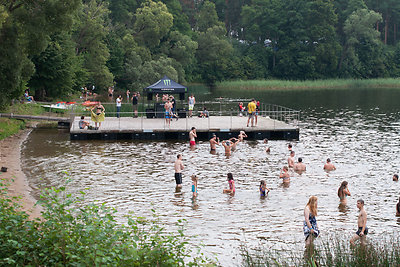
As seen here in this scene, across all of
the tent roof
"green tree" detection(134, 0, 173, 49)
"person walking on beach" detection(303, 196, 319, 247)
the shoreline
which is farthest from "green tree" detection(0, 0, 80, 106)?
"green tree" detection(134, 0, 173, 49)

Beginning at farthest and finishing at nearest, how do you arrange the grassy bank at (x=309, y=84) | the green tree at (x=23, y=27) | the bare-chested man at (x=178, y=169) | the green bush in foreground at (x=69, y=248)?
1. the grassy bank at (x=309, y=84)
2. the green tree at (x=23, y=27)
3. the bare-chested man at (x=178, y=169)
4. the green bush in foreground at (x=69, y=248)

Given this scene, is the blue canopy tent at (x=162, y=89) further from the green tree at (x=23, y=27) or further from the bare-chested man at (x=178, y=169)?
the bare-chested man at (x=178, y=169)

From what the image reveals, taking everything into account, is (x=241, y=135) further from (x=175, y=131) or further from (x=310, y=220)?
(x=310, y=220)

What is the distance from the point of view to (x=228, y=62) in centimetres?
10788

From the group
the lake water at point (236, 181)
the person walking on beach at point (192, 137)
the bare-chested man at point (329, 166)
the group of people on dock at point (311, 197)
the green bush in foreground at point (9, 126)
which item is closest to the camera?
the group of people on dock at point (311, 197)

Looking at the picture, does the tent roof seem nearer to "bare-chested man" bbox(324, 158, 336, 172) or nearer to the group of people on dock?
the group of people on dock

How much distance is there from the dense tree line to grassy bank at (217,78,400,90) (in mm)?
5822

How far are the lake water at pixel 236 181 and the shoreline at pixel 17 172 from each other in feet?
1.62

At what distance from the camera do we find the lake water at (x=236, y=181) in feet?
63.1

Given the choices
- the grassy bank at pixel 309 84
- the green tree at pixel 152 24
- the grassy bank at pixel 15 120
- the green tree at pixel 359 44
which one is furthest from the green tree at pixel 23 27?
the green tree at pixel 359 44

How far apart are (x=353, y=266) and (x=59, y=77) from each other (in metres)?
41.8

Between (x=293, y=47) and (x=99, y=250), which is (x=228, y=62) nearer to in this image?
(x=293, y=47)

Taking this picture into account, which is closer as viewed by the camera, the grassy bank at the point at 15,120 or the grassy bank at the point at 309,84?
the grassy bank at the point at 15,120

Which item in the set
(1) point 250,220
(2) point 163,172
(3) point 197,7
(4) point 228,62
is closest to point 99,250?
(1) point 250,220
